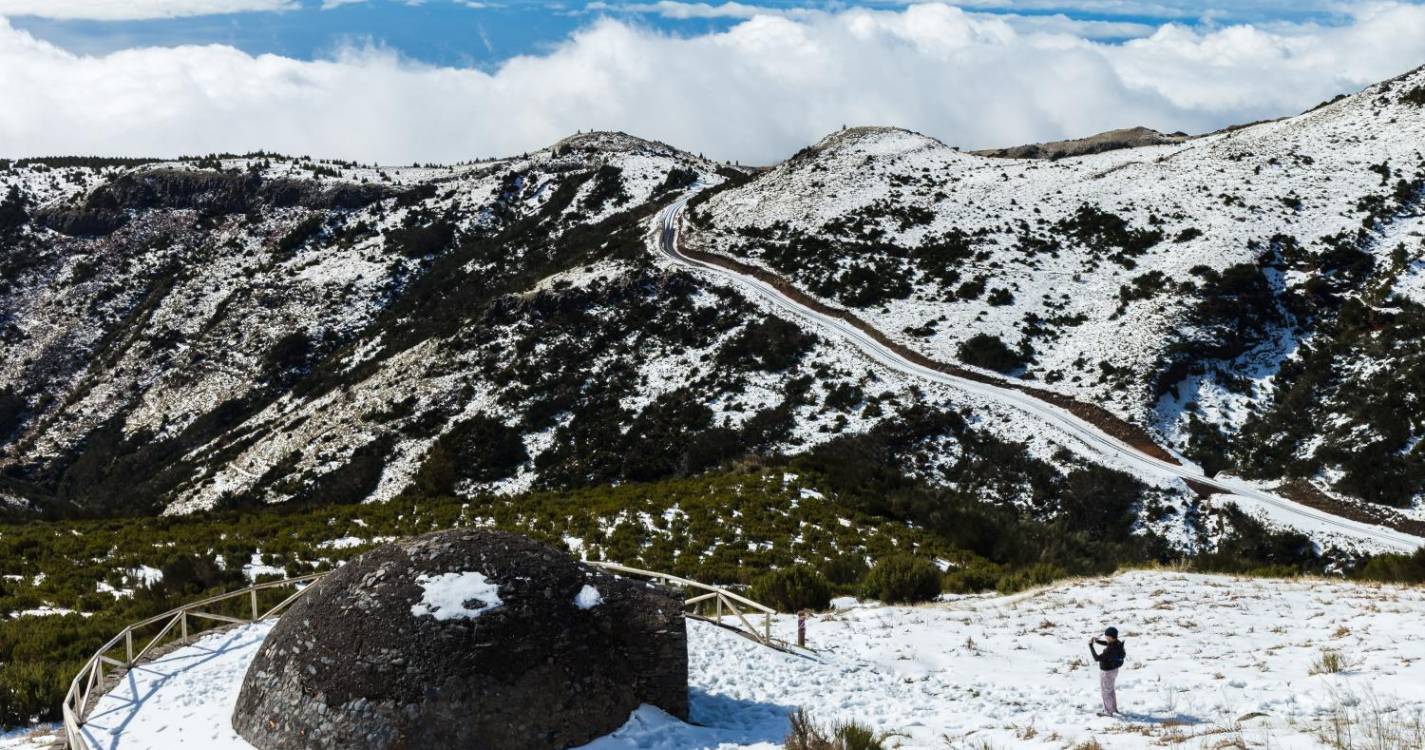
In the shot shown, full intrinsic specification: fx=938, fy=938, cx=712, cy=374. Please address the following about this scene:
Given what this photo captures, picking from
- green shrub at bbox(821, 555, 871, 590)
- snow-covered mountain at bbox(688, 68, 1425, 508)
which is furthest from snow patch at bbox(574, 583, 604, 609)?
snow-covered mountain at bbox(688, 68, 1425, 508)

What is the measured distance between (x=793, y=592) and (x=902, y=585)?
249 cm

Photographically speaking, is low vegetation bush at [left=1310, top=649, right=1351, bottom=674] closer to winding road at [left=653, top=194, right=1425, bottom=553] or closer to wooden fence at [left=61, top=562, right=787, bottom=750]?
wooden fence at [left=61, top=562, right=787, bottom=750]

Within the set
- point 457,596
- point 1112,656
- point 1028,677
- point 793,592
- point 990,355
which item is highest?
point 990,355

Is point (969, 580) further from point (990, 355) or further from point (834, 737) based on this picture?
point (990, 355)

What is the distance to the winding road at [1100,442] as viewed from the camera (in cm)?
2988

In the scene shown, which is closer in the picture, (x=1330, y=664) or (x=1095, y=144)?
(x=1330, y=664)

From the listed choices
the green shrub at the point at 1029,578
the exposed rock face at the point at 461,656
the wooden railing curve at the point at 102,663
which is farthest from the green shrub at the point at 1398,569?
the wooden railing curve at the point at 102,663

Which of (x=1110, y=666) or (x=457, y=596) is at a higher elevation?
(x=457, y=596)

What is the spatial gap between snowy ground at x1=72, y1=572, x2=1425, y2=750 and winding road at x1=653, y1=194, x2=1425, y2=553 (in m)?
13.0

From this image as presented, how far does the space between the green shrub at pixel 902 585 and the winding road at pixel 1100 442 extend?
1705 centimetres

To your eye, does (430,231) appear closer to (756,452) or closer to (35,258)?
(35,258)

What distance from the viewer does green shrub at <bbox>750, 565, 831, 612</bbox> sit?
19.6m

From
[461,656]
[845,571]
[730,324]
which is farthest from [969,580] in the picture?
[730,324]

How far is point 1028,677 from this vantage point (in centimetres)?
1403
